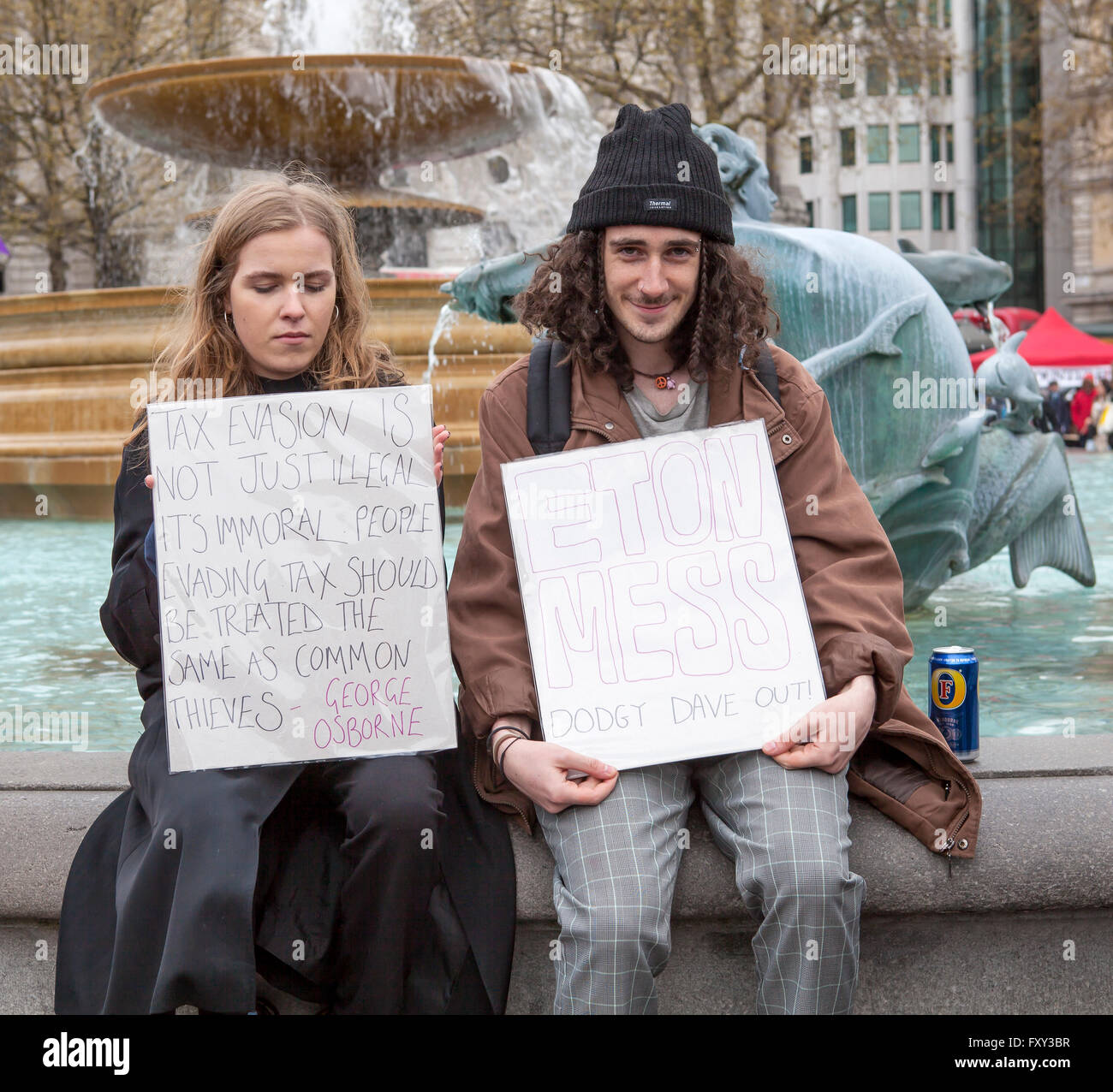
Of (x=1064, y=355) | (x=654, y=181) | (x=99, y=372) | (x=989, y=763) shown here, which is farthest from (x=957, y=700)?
(x=1064, y=355)

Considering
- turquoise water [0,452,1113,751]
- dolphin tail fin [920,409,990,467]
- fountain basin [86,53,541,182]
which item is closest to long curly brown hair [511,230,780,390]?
turquoise water [0,452,1113,751]

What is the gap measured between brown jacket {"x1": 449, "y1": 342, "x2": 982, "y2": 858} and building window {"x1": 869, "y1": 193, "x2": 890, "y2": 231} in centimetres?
5702

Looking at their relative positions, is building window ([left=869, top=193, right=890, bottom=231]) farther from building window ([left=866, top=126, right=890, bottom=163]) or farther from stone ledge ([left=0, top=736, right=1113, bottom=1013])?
stone ledge ([left=0, top=736, right=1113, bottom=1013])

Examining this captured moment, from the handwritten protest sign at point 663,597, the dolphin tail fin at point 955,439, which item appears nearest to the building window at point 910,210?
the dolphin tail fin at point 955,439

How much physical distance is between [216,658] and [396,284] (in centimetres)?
672

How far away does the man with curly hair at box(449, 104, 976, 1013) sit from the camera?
2.24m

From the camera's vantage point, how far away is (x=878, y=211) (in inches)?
2259

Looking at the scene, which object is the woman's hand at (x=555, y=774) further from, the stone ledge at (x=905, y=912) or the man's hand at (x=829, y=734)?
A: the man's hand at (x=829, y=734)

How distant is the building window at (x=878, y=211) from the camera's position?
187ft

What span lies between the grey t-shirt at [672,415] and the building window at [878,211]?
56957 mm

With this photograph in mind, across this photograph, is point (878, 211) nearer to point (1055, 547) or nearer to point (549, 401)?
point (1055, 547)

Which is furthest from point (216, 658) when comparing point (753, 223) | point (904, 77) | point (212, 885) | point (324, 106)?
point (904, 77)

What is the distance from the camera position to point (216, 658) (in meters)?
2.45
